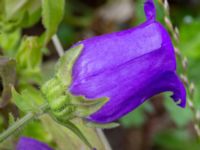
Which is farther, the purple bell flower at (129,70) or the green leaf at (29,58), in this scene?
the green leaf at (29,58)

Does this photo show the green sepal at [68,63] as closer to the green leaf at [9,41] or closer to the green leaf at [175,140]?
the green leaf at [9,41]

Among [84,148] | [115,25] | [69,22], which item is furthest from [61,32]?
[84,148]

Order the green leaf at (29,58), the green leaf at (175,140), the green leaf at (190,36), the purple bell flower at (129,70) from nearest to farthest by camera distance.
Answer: the purple bell flower at (129,70)
the green leaf at (29,58)
the green leaf at (190,36)
the green leaf at (175,140)

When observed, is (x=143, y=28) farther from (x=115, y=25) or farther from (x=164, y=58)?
(x=115, y=25)

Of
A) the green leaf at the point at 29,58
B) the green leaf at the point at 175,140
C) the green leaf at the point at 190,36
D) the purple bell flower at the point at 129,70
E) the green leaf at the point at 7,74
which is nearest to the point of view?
the purple bell flower at the point at 129,70

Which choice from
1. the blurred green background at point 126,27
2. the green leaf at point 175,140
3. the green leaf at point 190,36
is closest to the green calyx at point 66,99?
the green leaf at point 190,36

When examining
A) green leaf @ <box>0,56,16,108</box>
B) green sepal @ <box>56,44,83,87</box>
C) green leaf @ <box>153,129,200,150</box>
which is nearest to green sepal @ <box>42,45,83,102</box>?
green sepal @ <box>56,44,83,87</box>

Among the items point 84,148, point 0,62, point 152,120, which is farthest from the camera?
point 152,120
